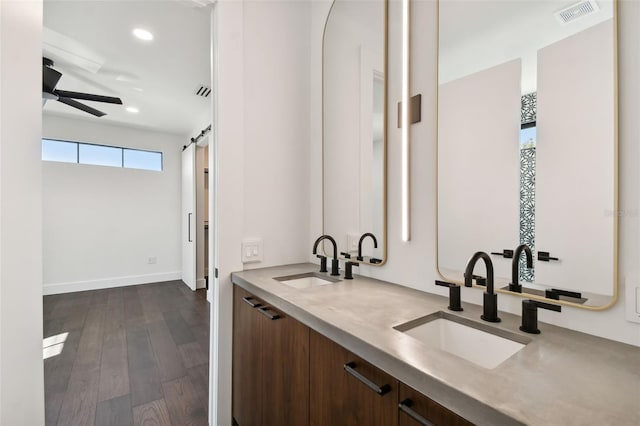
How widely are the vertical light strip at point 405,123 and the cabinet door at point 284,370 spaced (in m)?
0.66

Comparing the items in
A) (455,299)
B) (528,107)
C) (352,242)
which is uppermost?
(528,107)

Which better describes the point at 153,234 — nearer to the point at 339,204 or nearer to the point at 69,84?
the point at 69,84

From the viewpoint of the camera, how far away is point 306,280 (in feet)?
5.47

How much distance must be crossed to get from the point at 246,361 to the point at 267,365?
0.84 ft

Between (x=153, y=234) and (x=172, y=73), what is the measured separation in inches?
126

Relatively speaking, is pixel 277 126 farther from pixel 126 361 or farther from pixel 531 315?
pixel 126 361

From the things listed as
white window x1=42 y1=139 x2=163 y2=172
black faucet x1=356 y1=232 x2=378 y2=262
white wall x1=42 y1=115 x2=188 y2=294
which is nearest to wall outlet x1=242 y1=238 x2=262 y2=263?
black faucet x1=356 y1=232 x2=378 y2=262

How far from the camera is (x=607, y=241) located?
2.58ft

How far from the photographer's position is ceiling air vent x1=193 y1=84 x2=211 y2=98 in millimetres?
3370

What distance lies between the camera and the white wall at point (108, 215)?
4367mm

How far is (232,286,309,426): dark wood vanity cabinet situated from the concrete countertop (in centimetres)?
15

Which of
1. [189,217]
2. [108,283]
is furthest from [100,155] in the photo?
[108,283]

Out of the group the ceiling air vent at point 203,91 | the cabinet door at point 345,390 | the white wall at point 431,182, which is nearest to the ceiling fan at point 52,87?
A: the ceiling air vent at point 203,91

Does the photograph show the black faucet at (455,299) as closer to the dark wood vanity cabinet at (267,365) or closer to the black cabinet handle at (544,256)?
the black cabinet handle at (544,256)
